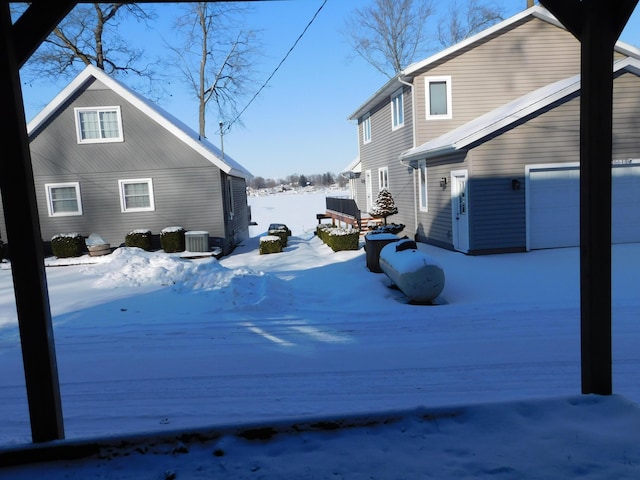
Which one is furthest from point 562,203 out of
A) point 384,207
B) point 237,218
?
point 237,218

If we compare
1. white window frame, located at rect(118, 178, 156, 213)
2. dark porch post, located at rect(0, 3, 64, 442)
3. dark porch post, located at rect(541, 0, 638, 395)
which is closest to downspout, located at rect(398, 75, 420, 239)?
white window frame, located at rect(118, 178, 156, 213)

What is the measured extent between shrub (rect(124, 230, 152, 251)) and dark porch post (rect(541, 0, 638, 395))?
53.2 ft

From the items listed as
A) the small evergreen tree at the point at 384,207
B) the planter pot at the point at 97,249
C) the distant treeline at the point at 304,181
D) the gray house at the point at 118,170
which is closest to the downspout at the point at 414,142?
the small evergreen tree at the point at 384,207

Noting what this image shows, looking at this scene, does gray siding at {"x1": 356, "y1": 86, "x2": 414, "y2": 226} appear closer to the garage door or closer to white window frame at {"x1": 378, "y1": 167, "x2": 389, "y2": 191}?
white window frame at {"x1": 378, "y1": 167, "x2": 389, "y2": 191}

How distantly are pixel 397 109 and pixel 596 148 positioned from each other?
1622cm

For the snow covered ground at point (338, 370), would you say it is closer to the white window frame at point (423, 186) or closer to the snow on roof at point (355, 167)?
the white window frame at point (423, 186)

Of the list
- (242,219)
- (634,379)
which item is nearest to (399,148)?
(242,219)

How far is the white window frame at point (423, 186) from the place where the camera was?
53.7 feet

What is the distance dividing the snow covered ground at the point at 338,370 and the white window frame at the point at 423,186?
441 cm

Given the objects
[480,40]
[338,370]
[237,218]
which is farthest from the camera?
[237,218]

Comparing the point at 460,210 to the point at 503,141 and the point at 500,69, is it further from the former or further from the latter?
the point at 500,69

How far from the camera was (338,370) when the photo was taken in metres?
5.44

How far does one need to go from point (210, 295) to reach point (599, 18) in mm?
7932

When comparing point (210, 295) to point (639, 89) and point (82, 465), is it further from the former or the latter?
point (639, 89)
